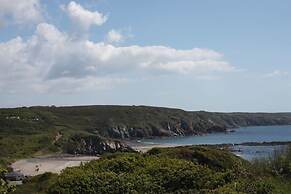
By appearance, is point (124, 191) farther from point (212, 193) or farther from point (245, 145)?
point (245, 145)

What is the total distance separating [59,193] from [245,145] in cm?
12861

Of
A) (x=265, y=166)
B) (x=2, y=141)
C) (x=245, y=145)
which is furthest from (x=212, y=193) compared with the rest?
(x=245, y=145)

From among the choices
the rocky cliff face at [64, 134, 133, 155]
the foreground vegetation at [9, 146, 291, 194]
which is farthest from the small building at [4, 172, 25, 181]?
the foreground vegetation at [9, 146, 291, 194]

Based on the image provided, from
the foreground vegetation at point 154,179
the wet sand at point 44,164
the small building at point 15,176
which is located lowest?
the small building at point 15,176

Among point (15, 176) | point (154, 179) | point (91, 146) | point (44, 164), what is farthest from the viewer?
point (91, 146)

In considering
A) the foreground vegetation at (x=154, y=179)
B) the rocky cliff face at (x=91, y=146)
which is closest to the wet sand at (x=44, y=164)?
the rocky cliff face at (x=91, y=146)

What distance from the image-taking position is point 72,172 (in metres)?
40.2

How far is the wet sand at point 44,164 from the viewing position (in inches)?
4082

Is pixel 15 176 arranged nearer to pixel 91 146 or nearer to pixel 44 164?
Result: pixel 44 164

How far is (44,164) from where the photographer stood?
115m

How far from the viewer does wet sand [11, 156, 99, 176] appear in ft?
340

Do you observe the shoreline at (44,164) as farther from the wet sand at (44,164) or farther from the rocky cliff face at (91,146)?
the rocky cliff face at (91,146)

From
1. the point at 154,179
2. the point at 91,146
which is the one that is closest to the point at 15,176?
the point at 91,146

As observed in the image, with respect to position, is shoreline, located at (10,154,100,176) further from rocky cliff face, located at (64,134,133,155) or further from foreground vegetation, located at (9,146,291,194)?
foreground vegetation, located at (9,146,291,194)
